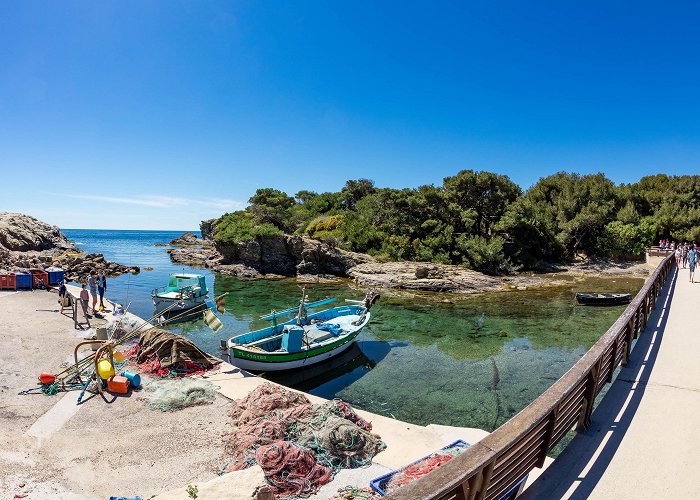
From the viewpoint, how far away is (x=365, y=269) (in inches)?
1672

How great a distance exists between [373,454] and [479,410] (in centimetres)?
681

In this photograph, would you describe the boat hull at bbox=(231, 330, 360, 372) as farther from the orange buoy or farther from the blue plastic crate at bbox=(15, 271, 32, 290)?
the blue plastic crate at bbox=(15, 271, 32, 290)

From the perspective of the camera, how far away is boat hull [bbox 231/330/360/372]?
1478 centimetres

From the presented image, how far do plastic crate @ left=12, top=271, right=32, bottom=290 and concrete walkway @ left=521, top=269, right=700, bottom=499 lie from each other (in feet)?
100

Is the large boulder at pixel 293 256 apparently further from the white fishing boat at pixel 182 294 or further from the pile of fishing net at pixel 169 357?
the pile of fishing net at pixel 169 357

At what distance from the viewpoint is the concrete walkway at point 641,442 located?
3.72 metres

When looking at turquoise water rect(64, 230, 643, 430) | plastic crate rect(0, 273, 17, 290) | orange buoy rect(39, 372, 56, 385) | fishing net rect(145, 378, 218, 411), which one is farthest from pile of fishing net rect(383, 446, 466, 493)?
plastic crate rect(0, 273, 17, 290)

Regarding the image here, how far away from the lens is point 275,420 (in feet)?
27.2

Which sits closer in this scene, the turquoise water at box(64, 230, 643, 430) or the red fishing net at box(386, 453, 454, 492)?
the red fishing net at box(386, 453, 454, 492)

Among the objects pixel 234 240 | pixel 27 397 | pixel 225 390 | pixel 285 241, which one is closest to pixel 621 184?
pixel 285 241

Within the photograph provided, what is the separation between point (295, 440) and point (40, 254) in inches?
2440

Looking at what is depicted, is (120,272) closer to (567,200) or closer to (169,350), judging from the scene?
(169,350)

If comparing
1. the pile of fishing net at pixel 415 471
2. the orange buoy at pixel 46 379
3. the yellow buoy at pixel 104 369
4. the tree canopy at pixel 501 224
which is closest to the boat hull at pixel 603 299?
the tree canopy at pixel 501 224

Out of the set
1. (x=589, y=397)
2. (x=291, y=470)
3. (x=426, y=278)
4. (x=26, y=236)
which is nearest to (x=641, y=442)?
(x=589, y=397)
